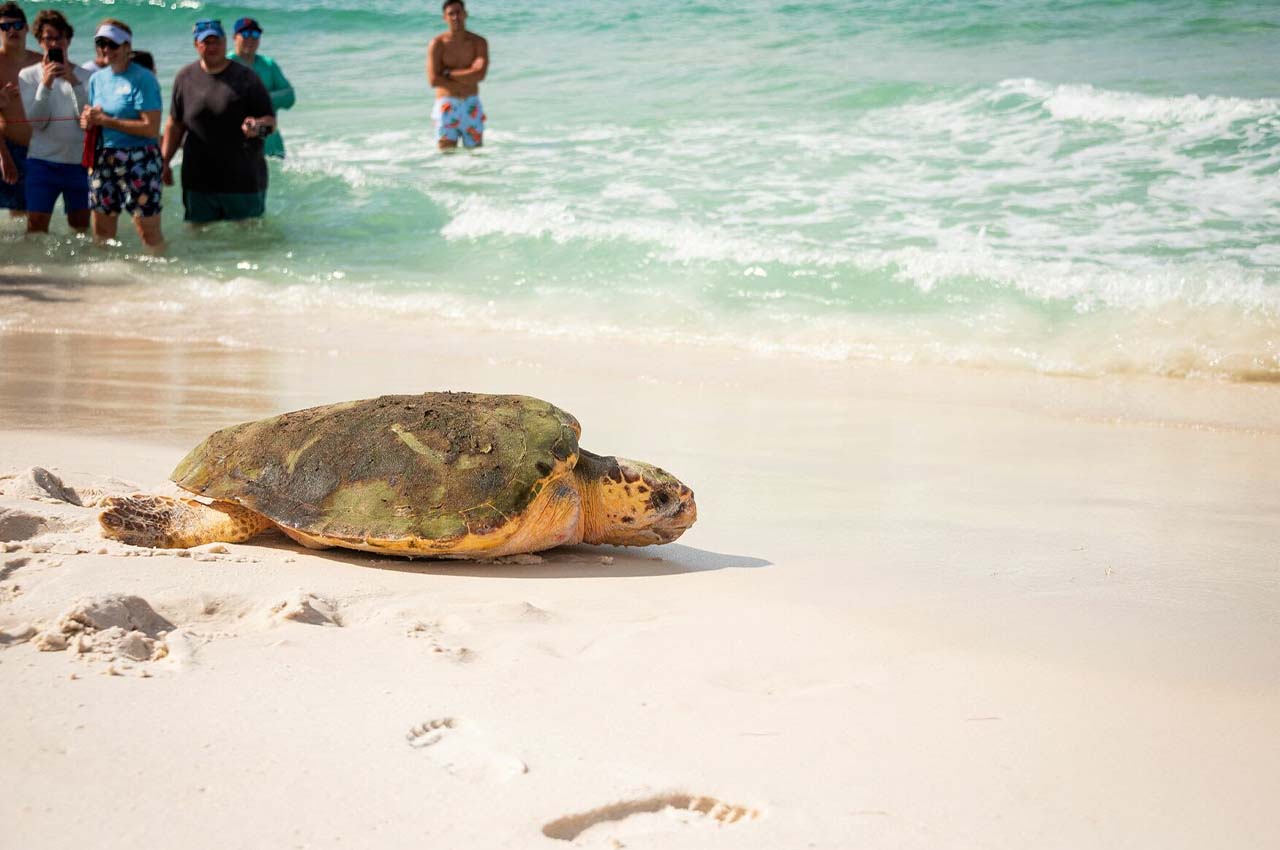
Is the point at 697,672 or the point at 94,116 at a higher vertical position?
the point at 94,116

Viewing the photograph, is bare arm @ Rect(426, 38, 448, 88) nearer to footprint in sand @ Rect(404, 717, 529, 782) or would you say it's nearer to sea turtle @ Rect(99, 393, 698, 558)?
sea turtle @ Rect(99, 393, 698, 558)

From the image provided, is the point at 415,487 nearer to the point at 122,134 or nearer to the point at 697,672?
the point at 697,672

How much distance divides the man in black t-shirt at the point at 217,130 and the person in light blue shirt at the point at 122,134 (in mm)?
316

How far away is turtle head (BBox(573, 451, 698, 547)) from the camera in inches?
134

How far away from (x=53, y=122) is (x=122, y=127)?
0.75 metres

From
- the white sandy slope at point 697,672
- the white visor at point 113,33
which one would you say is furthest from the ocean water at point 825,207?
the white sandy slope at point 697,672

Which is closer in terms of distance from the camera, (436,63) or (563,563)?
(563,563)

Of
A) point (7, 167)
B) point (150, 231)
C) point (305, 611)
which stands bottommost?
point (305, 611)

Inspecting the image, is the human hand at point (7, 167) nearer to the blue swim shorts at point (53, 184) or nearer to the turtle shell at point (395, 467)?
the blue swim shorts at point (53, 184)

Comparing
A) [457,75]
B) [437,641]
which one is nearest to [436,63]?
[457,75]

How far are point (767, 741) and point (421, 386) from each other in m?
3.86

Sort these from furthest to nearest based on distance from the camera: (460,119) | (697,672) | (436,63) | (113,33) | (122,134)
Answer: (460,119) → (436,63) → (122,134) → (113,33) → (697,672)

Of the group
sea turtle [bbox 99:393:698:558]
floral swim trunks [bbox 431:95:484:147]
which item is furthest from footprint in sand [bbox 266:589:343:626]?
floral swim trunks [bbox 431:95:484:147]

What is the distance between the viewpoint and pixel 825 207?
973 cm
